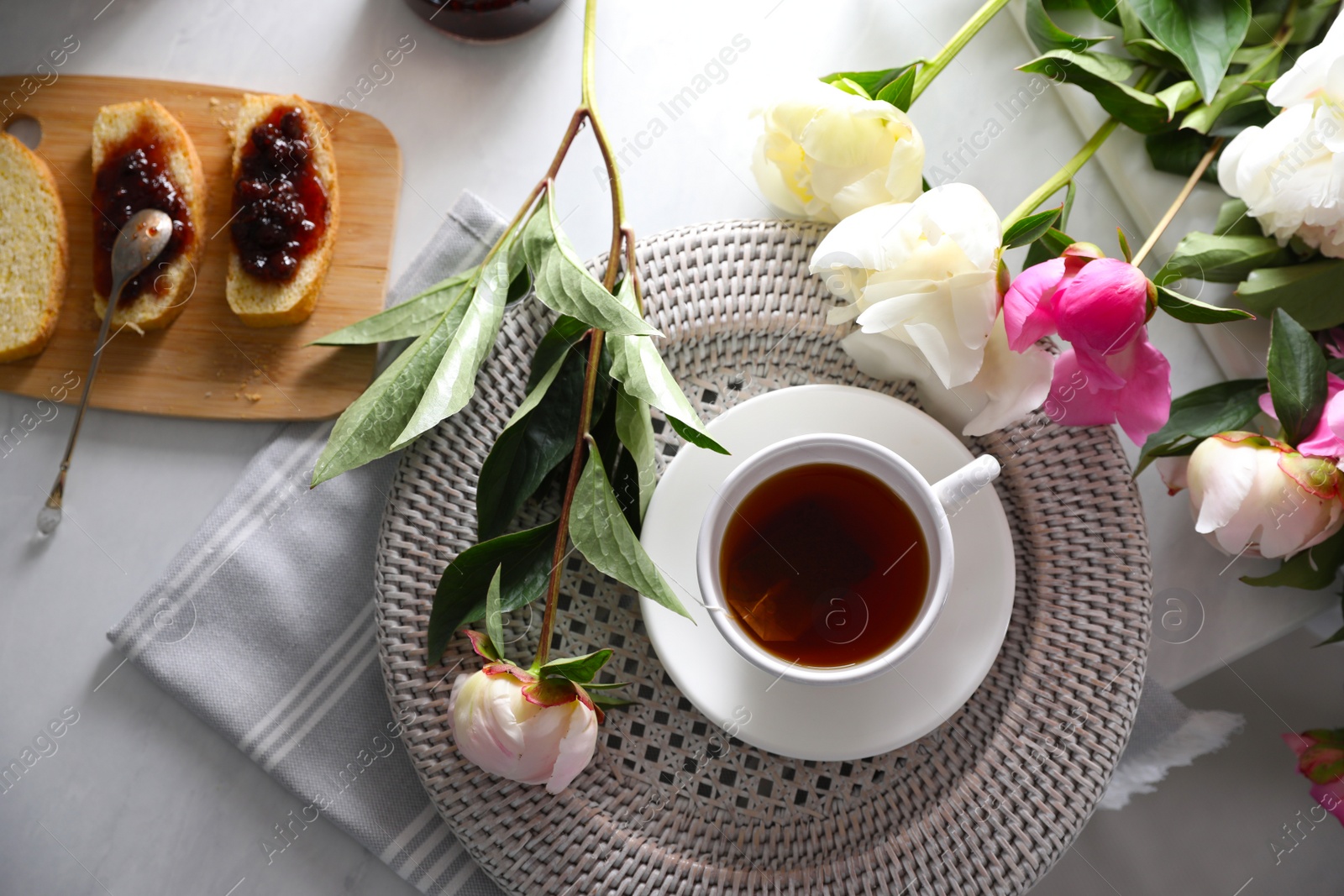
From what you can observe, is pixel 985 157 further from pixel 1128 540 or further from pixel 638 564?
pixel 638 564

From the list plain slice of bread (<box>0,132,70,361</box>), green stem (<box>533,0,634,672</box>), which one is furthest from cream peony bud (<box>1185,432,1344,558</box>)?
plain slice of bread (<box>0,132,70,361</box>)

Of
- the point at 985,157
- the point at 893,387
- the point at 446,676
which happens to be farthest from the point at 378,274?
the point at 985,157

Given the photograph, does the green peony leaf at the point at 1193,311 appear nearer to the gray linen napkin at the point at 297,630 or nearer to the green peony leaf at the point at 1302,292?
the green peony leaf at the point at 1302,292

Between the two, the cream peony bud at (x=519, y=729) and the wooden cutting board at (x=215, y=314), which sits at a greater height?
the wooden cutting board at (x=215, y=314)

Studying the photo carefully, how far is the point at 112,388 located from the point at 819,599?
785 mm

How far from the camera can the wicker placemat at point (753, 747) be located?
2.17 ft

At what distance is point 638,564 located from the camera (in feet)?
1.86

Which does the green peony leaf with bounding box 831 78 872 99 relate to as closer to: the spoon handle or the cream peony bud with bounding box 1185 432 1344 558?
the cream peony bud with bounding box 1185 432 1344 558

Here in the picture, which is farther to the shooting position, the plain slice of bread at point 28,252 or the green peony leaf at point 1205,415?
the plain slice of bread at point 28,252

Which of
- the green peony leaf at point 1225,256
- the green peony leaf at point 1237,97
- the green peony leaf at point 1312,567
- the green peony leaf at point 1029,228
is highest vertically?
the green peony leaf at point 1029,228

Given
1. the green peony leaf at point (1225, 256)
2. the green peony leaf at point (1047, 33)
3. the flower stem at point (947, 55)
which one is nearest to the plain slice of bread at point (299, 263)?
the flower stem at point (947, 55)

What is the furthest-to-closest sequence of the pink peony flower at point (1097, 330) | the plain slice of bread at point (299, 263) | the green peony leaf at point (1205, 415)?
the plain slice of bread at point (299, 263) < the green peony leaf at point (1205, 415) < the pink peony flower at point (1097, 330)

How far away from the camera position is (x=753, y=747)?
2.32 ft

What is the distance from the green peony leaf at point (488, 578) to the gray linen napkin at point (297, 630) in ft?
0.71
